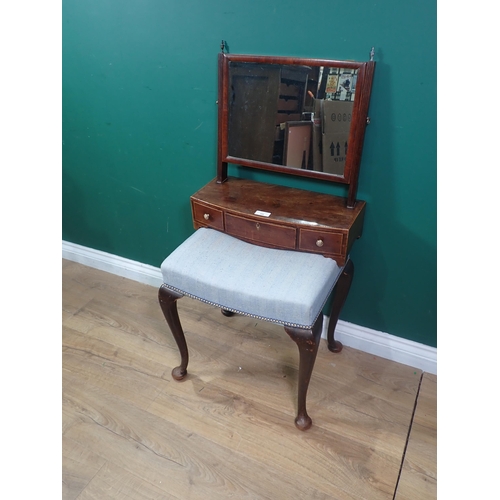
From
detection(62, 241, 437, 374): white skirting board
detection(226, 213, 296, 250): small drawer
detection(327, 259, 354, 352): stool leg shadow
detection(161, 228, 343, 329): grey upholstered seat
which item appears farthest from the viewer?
detection(62, 241, 437, 374): white skirting board

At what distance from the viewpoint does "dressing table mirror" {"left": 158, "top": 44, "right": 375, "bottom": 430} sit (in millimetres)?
1334

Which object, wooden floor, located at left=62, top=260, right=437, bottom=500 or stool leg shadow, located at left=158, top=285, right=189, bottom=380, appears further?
stool leg shadow, located at left=158, top=285, right=189, bottom=380

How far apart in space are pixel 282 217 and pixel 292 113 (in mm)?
345

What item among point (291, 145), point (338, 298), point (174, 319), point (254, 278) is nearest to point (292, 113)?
point (291, 145)

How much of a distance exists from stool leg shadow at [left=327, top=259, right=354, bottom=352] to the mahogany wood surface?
16 cm

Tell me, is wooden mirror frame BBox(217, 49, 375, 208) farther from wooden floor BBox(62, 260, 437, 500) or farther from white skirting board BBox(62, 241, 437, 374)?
wooden floor BBox(62, 260, 437, 500)

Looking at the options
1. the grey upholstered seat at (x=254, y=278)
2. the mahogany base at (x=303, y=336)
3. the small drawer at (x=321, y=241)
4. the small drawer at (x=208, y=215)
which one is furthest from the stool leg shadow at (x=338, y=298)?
the small drawer at (x=208, y=215)

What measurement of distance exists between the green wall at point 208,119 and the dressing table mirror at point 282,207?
0.07m

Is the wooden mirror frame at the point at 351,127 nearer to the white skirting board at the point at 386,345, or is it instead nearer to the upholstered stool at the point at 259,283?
the upholstered stool at the point at 259,283

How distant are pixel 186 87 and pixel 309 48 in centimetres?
50

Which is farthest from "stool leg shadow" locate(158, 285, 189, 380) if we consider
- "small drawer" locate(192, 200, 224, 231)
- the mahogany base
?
"small drawer" locate(192, 200, 224, 231)

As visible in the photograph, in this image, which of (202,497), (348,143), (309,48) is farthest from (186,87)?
(202,497)

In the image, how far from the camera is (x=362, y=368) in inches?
69.8

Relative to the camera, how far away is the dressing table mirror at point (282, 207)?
1.33m
